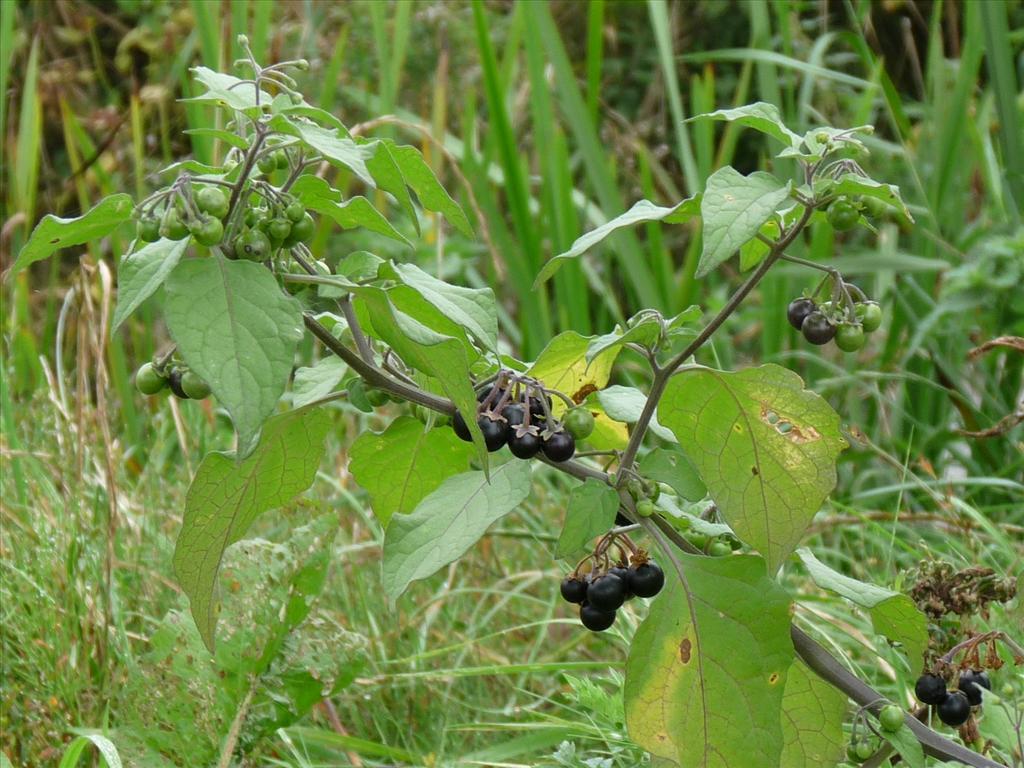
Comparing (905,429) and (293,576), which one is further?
(905,429)

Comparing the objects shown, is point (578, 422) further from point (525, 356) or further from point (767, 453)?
point (525, 356)

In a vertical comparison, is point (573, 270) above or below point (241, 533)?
below

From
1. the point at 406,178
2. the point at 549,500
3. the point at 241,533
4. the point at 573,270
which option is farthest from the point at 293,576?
the point at 573,270

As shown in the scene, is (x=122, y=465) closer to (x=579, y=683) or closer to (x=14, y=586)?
(x=14, y=586)

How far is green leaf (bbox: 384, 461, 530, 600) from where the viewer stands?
41.3 inches

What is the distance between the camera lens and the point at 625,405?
1161 mm

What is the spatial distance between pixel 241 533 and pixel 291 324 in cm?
27

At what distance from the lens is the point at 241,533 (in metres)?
1.13

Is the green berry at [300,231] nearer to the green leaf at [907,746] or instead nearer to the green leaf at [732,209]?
the green leaf at [732,209]

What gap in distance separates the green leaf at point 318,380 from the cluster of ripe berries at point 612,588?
269mm

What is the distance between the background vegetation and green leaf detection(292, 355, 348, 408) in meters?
0.17

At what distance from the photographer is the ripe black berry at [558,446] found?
104 centimetres

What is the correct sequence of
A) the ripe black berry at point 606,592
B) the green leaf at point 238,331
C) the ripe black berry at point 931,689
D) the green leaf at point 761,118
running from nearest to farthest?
the green leaf at point 238,331 < the green leaf at point 761,118 < the ripe black berry at point 606,592 < the ripe black berry at point 931,689

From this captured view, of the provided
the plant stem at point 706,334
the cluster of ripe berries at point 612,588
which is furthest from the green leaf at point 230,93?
the cluster of ripe berries at point 612,588
